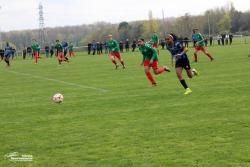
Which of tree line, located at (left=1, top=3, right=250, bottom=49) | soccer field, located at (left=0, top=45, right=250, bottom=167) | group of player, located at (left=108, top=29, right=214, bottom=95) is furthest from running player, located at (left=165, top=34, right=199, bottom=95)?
tree line, located at (left=1, top=3, right=250, bottom=49)

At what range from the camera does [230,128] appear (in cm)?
901

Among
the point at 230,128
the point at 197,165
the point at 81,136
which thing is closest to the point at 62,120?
the point at 81,136

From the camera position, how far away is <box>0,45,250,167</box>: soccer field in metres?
7.30

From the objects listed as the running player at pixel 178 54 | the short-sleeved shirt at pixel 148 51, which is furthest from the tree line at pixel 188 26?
the running player at pixel 178 54

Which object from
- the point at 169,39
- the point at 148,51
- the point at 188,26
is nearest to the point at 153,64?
the point at 148,51

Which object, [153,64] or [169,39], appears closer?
[169,39]

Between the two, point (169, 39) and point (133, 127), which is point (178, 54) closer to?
point (169, 39)

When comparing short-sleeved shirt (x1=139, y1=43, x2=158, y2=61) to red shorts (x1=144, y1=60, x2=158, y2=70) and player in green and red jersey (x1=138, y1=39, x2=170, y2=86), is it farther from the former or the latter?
red shorts (x1=144, y1=60, x2=158, y2=70)

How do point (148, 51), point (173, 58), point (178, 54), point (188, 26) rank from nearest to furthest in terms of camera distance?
point (178, 54)
point (148, 51)
point (173, 58)
point (188, 26)

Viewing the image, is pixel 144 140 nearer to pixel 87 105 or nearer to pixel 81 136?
pixel 81 136

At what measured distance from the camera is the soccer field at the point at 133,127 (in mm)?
7297

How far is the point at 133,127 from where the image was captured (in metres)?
9.71

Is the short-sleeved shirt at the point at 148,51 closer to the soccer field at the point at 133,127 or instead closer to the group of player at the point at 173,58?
the group of player at the point at 173,58

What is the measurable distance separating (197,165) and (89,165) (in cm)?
163
